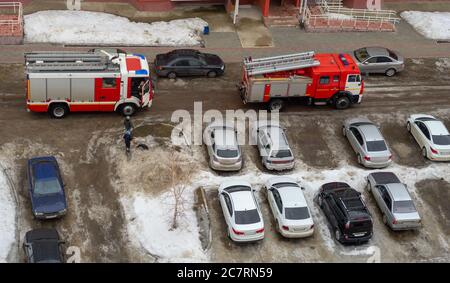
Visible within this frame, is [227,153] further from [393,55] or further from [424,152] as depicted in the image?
[393,55]

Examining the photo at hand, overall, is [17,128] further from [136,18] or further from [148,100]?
[136,18]

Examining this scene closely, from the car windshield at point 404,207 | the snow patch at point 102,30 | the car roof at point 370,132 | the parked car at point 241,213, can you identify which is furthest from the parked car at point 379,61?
the parked car at point 241,213

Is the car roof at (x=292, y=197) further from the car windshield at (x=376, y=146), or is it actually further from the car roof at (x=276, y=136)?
the car windshield at (x=376, y=146)

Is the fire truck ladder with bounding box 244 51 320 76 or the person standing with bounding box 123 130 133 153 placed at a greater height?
the fire truck ladder with bounding box 244 51 320 76

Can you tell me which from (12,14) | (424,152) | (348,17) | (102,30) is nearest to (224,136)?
(424,152)

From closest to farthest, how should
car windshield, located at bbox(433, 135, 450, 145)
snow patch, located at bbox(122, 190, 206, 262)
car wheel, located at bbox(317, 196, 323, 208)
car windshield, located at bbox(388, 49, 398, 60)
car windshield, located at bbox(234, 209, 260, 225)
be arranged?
snow patch, located at bbox(122, 190, 206, 262), car windshield, located at bbox(234, 209, 260, 225), car wheel, located at bbox(317, 196, 323, 208), car windshield, located at bbox(433, 135, 450, 145), car windshield, located at bbox(388, 49, 398, 60)

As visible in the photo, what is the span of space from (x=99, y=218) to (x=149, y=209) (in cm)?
Answer: 221

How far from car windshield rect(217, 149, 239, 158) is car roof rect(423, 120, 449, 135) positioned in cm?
1019

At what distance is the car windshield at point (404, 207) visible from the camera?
3066 centimetres

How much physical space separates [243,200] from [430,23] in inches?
929

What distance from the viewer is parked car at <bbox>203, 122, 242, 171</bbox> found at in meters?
32.6

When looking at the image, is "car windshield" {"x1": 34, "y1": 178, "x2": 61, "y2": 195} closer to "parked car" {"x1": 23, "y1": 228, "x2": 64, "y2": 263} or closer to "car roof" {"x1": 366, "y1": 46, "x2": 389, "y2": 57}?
"parked car" {"x1": 23, "y1": 228, "x2": 64, "y2": 263}

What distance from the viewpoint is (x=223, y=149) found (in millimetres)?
32812

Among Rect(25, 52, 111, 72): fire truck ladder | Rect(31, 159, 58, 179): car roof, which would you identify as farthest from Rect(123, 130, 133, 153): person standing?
Rect(31, 159, 58, 179): car roof
